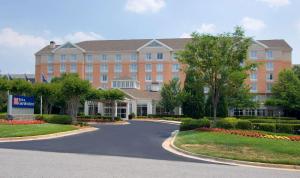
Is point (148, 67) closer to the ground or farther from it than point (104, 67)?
closer to the ground

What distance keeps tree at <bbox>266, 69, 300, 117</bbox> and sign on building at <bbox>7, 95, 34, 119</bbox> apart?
41425mm

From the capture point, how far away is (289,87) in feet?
194

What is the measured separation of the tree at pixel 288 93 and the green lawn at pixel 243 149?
137ft

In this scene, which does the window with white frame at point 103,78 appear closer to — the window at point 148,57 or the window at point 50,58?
the window at point 148,57

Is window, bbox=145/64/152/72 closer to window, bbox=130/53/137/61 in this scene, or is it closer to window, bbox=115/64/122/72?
window, bbox=130/53/137/61

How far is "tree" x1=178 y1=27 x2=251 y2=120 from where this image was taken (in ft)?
88.1

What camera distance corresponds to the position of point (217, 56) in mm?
26406

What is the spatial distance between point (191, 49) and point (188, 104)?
27.4m

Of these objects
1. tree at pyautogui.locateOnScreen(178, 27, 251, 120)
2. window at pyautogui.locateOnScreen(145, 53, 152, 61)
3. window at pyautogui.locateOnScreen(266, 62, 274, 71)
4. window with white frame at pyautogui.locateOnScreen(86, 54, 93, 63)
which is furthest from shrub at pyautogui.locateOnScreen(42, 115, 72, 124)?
window at pyautogui.locateOnScreen(266, 62, 274, 71)

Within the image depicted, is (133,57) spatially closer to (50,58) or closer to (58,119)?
(50,58)

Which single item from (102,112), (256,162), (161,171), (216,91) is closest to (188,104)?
(102,112)

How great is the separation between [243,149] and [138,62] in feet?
203

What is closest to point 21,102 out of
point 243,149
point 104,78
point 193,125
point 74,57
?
point 193,125

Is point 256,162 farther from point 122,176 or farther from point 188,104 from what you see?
point 188,104
